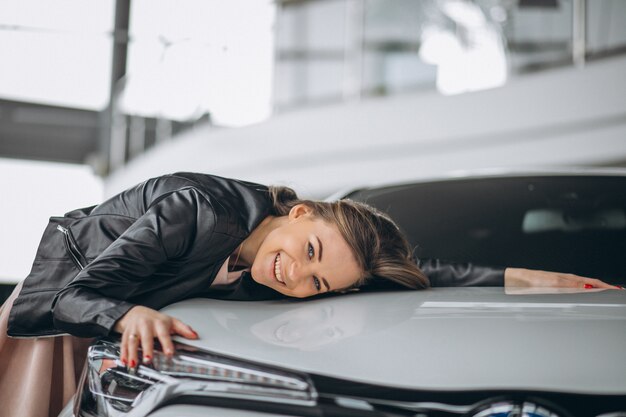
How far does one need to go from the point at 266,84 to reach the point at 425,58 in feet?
6.48

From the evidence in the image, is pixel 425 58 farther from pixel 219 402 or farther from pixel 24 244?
pixel 219 402

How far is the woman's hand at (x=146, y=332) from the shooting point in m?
1.10

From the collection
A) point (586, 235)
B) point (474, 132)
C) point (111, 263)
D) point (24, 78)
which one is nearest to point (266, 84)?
point (474, 132)

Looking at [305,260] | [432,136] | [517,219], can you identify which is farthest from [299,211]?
[432,136]

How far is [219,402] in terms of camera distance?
1.02 metres

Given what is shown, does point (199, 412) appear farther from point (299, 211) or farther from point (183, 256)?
point (299, 211)

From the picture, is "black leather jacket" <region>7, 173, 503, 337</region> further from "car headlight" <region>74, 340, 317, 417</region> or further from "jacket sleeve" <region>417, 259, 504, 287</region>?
"car headlight" <region>74, 340, 317, 417</region>

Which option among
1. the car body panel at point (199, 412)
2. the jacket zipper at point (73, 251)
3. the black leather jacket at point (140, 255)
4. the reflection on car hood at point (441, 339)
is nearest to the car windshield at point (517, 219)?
the black leather jacket at point (140, 255)

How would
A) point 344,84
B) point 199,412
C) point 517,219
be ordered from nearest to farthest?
point 199,412
point 517,219
point 344,84

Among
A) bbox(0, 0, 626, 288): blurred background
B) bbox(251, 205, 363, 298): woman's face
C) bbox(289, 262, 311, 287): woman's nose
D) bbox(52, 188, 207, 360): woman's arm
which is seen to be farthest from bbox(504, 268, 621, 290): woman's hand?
bbox(0, 0, 626, 288): blurred background

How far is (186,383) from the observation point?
1.05 meters

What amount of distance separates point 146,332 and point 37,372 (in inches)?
18.6

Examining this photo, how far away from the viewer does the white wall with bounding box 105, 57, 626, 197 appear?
518cm

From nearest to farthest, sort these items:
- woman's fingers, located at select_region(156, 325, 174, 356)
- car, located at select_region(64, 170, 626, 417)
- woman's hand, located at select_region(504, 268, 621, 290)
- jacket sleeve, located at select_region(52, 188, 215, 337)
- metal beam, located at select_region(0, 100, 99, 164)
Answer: car, located at select_region(64, 170, 626, 417) → woman's fingers, located at select_region(156, 325, 174, 356) → jacket sleeve, located at select_region(52, 188, 215, 337) → woman's hand, located at select_region(504, 268, 621, 290) → metal beam, located at select_region(0, 100, 99, 164)
